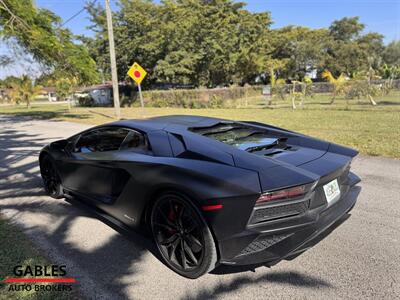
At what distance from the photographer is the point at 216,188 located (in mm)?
2340

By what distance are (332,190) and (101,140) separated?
2.70m

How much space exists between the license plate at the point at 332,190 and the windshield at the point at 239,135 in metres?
0.76

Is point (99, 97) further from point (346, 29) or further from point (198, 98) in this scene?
point (346, 29)

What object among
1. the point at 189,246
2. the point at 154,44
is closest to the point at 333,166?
the point at 189,246

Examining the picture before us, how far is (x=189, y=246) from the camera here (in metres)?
2.63

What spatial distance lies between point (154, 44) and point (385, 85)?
66.4 feet

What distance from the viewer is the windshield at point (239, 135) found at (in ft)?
10.3

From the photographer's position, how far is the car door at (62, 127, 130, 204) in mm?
3309

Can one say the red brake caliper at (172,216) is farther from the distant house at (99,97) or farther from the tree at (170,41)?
the distant house at (99,97)

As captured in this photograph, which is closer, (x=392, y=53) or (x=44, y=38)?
(x=44, y=38)

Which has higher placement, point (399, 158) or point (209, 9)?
point (209, 9)

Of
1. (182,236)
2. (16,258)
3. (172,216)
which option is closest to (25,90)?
(16,258)

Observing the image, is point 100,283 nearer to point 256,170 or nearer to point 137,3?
point 256,170

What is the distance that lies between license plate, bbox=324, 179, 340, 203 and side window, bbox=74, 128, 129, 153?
213cm
